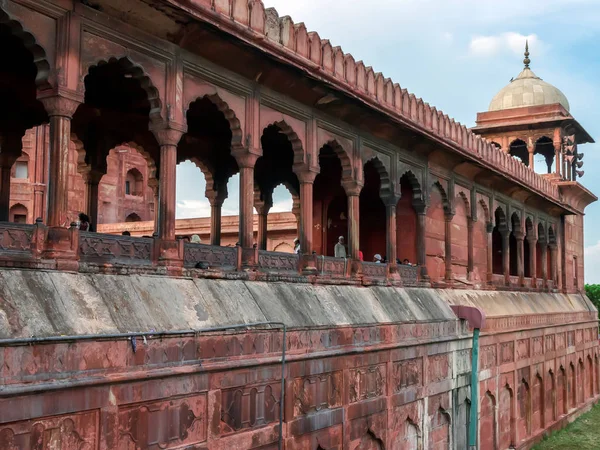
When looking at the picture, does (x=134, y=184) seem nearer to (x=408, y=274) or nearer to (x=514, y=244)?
(x=514, y=244)

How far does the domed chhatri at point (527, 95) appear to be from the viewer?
84.0 feet

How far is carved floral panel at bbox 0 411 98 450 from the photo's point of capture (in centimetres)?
514

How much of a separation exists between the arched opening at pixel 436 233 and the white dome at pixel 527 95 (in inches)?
455

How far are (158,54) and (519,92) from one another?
67.0 ft

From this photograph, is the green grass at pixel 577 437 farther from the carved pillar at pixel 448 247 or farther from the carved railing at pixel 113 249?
the carved railing at pixel 113 249

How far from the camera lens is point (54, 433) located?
5422mm

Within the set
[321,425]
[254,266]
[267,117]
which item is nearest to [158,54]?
[267,117]

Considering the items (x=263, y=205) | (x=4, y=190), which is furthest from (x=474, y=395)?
(x=4, y=190)

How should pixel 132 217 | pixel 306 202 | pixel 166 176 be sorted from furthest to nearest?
pixel 132 217
pixel 306 202
pixel 166 176

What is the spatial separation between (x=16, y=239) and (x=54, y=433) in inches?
69.8

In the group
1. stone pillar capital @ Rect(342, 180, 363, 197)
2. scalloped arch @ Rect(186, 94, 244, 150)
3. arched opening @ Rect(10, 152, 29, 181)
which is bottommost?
stone pillar capital @ Rect(342, 180, 363, 197)

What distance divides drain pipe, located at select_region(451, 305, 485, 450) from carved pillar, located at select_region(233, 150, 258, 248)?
5.69 metres

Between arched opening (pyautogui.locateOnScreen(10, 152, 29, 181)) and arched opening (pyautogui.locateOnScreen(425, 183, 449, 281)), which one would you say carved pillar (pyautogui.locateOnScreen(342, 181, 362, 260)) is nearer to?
arched opening (pyautogui.locateOnScreen(425, 183, 449, 281))

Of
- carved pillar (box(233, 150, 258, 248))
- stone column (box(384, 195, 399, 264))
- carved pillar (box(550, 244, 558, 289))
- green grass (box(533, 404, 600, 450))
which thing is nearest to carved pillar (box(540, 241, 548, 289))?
carved pillar (box(550, 244, 558, 289))
